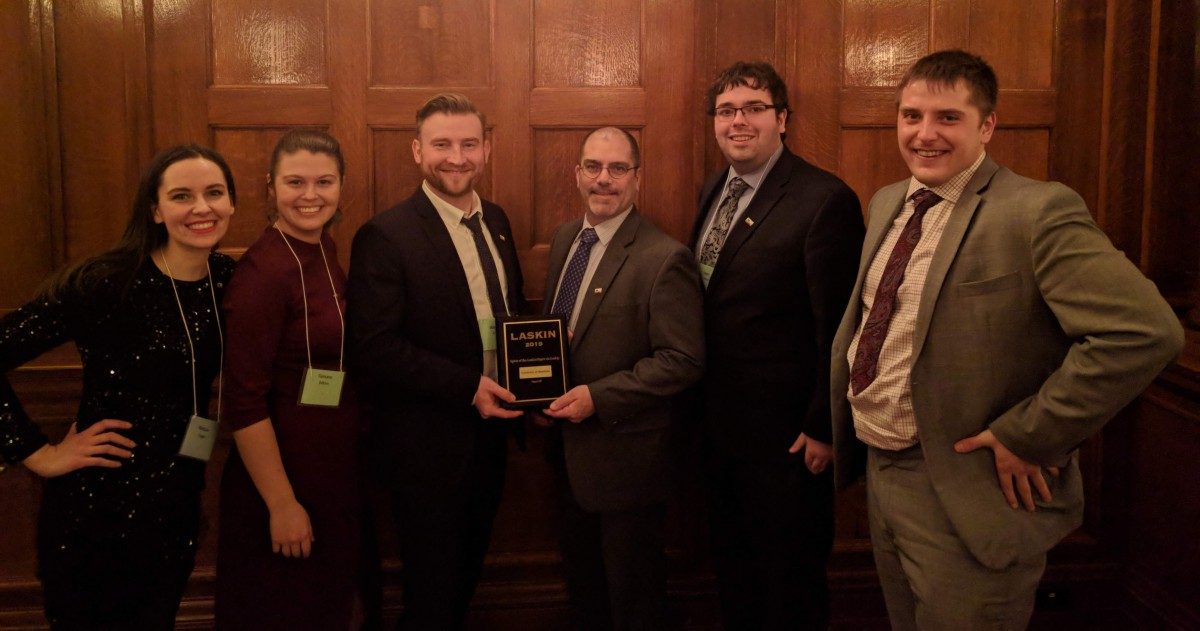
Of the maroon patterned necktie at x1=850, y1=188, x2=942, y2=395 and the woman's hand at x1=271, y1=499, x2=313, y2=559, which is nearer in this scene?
the maroon patterned necktie at x1=850, y1=188, x2=942, y2=395

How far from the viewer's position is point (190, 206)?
1.88 metres

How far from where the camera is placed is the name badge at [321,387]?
202cm

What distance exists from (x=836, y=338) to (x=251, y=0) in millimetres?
2036

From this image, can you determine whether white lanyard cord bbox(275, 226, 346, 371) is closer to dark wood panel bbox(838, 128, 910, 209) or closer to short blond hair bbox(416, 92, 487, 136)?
short blond hair bbox(416, 92, 487, 136)

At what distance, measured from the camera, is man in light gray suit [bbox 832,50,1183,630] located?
1602 mm

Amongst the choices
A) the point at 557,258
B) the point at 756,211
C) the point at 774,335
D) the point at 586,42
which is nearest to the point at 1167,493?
the point at 774,335

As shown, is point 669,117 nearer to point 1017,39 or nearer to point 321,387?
point 1017,39

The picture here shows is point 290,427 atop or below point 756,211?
below

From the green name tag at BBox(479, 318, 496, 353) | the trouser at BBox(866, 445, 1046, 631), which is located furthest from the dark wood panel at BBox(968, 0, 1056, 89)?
the green name tag at BBox(479, 318, 496, 353)

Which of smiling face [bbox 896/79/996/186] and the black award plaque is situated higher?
smiling face [bbox 896/79/996/186]

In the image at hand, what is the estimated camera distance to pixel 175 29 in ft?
8.52

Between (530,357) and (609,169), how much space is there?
0.55 meters

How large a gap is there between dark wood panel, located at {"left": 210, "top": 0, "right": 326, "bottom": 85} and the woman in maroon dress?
2.24 feet

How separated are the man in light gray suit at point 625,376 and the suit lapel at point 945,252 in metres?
0.61
